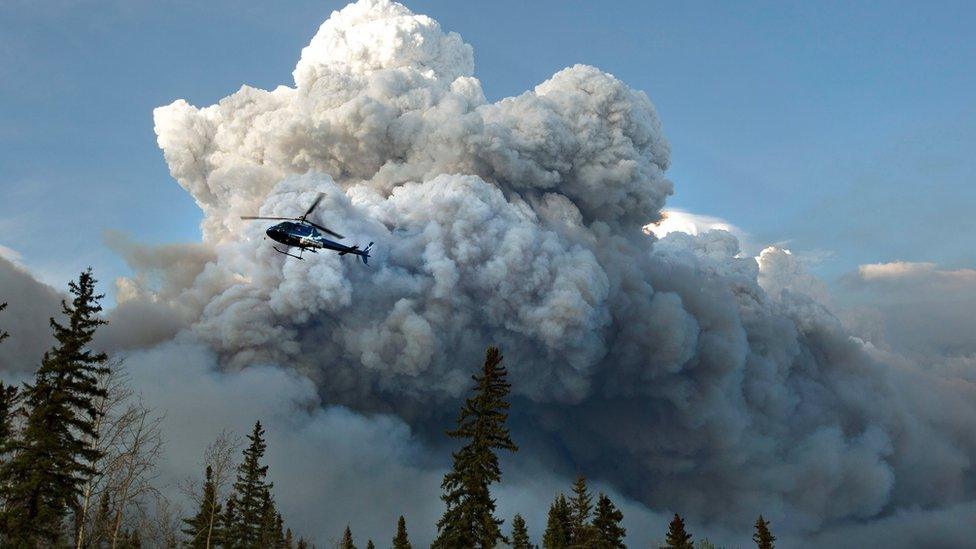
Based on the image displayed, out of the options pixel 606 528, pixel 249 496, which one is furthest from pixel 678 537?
pixel 249 496

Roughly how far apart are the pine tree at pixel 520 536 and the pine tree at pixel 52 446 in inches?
1942

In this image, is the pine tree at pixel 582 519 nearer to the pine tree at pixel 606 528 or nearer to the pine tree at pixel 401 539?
the pine tree at pixel 606 528

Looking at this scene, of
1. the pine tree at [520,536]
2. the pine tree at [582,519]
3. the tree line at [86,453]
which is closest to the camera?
the tree line at [86,453]

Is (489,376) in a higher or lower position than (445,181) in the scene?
lower

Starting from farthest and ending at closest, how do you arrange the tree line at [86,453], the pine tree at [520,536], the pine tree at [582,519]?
the pine tree at [520,536]
the pine tree at [582,519]
the tree line at [86,453]

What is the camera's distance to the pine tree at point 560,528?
6694cm

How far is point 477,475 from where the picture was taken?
37750 mm

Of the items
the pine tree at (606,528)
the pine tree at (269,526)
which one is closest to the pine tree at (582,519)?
the pine tree at (606,528)

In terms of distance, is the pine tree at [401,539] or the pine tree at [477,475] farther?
the pine tree at [401,539]

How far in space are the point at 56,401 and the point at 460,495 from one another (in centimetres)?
1746

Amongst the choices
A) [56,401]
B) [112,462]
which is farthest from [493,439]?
[56,401]

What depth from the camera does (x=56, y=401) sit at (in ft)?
116

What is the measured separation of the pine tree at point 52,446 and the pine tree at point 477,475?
15.2 metres

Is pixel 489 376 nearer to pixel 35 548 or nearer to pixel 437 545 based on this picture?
pixel 437 545
